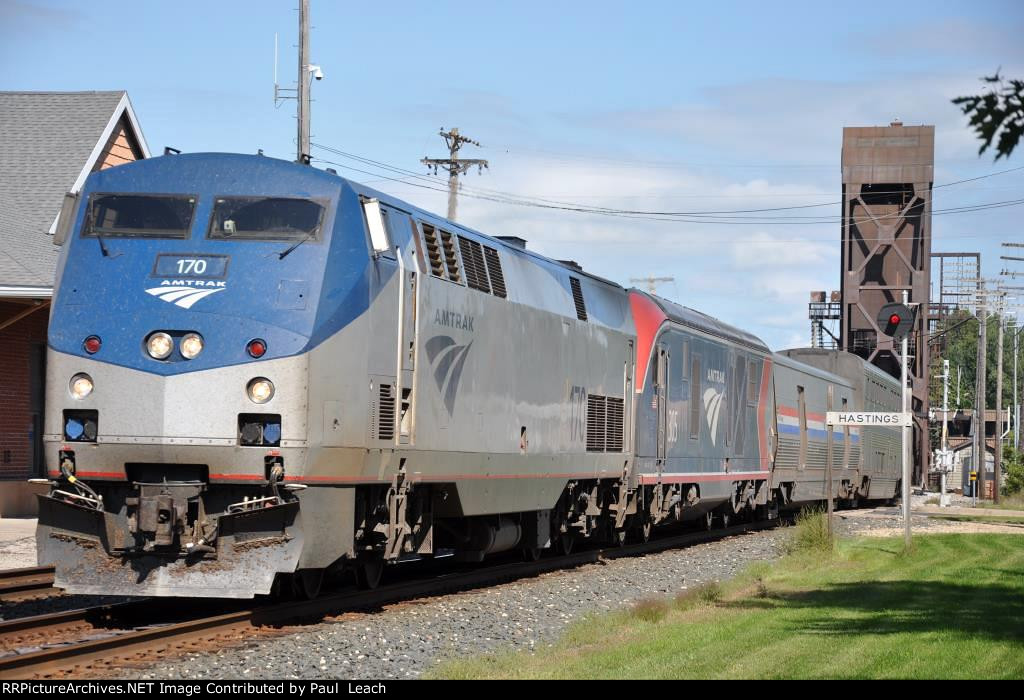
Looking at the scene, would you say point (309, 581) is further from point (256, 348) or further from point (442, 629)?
point (256, 348)

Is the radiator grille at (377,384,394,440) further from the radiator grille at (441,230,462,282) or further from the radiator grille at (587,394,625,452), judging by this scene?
the radiator grille at (587,394,625,452)

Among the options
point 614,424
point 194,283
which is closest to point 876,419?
point 614,424

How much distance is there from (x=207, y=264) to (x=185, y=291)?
33 centimetres

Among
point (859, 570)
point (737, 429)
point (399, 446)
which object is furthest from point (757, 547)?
point (399, 446)

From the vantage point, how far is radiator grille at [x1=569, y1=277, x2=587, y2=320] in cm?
1820

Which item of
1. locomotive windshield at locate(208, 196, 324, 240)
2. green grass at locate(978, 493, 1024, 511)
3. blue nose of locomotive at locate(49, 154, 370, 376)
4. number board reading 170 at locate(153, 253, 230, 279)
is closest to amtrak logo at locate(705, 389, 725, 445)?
blue nose of locomotive at locate(49, 154, 370, 376)

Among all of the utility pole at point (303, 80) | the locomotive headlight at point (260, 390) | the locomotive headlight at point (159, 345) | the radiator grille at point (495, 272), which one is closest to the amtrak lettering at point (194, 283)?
the locomotive headlight at point (159, 345)

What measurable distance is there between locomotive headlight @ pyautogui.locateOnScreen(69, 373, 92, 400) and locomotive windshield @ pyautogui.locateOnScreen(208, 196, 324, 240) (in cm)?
165

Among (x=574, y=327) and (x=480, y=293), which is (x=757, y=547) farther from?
(x=480, y=293)

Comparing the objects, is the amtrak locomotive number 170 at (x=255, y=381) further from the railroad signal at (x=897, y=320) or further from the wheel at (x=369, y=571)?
the railroad signal at (x=897, y=320)

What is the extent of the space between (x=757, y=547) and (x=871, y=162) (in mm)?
35519

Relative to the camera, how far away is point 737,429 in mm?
25953

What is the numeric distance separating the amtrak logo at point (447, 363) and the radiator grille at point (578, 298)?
4.28 metres

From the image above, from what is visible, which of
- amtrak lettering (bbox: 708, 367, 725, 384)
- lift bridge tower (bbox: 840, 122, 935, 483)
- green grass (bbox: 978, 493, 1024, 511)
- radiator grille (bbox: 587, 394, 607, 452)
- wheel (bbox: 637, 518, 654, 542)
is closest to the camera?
radiator grille (bbox: 587, 394, 607, 452)
